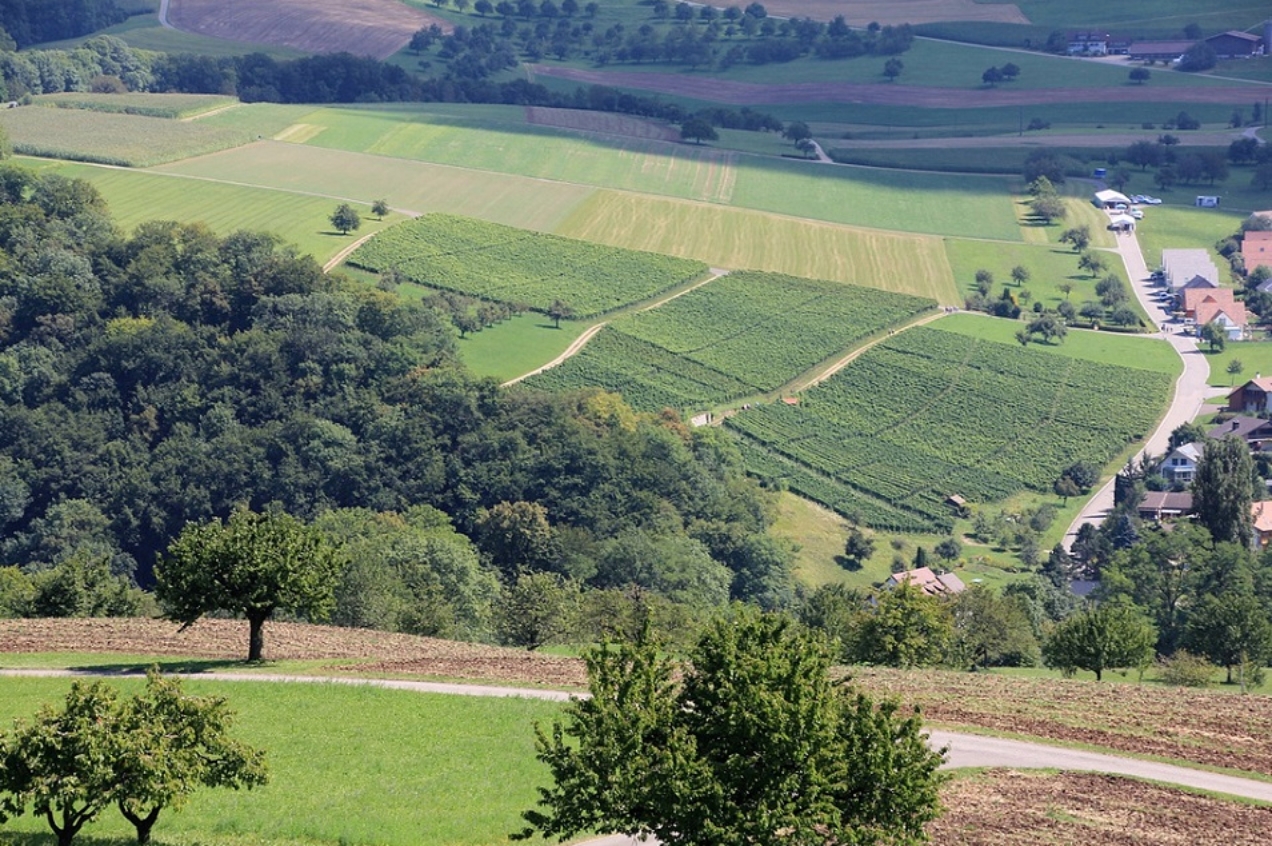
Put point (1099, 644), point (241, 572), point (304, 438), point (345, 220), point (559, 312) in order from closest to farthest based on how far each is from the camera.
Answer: point (241, 572) → point (1099, 644) → point (304, 438) → point (559, 312) → point (345, 220)

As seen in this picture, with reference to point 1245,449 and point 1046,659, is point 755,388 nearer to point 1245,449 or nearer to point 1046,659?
point 1245,449

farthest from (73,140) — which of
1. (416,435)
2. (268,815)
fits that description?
(268,815)

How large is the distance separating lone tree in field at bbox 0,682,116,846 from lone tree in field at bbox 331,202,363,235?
5589 inches

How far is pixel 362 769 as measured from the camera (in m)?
49.9

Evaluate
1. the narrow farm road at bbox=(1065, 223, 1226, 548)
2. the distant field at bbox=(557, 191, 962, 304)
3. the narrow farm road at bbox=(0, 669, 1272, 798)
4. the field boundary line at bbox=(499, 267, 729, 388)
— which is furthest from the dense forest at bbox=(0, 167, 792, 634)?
the narrow farm road at bbox=(0, 669, 1272, 798)

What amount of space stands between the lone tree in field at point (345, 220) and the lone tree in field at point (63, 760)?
466ft

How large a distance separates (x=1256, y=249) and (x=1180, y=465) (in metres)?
63.3

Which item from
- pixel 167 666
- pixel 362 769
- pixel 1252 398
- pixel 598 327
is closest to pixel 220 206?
pixel 598 327

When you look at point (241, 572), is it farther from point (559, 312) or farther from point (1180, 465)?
point (559, 312)

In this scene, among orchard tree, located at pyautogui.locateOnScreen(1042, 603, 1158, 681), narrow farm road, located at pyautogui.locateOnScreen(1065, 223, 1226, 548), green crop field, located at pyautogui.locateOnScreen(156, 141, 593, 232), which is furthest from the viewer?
green crop field, located at pyautogui.locateOnScreen(156, 141, 593, 232)

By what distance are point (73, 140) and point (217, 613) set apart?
131270 mm

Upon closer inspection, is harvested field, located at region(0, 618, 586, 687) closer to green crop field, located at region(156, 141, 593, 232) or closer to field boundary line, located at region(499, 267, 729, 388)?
field boundary line, located at region(499, 267, 729, 388)

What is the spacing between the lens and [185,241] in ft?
541

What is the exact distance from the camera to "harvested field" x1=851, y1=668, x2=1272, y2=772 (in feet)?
174
